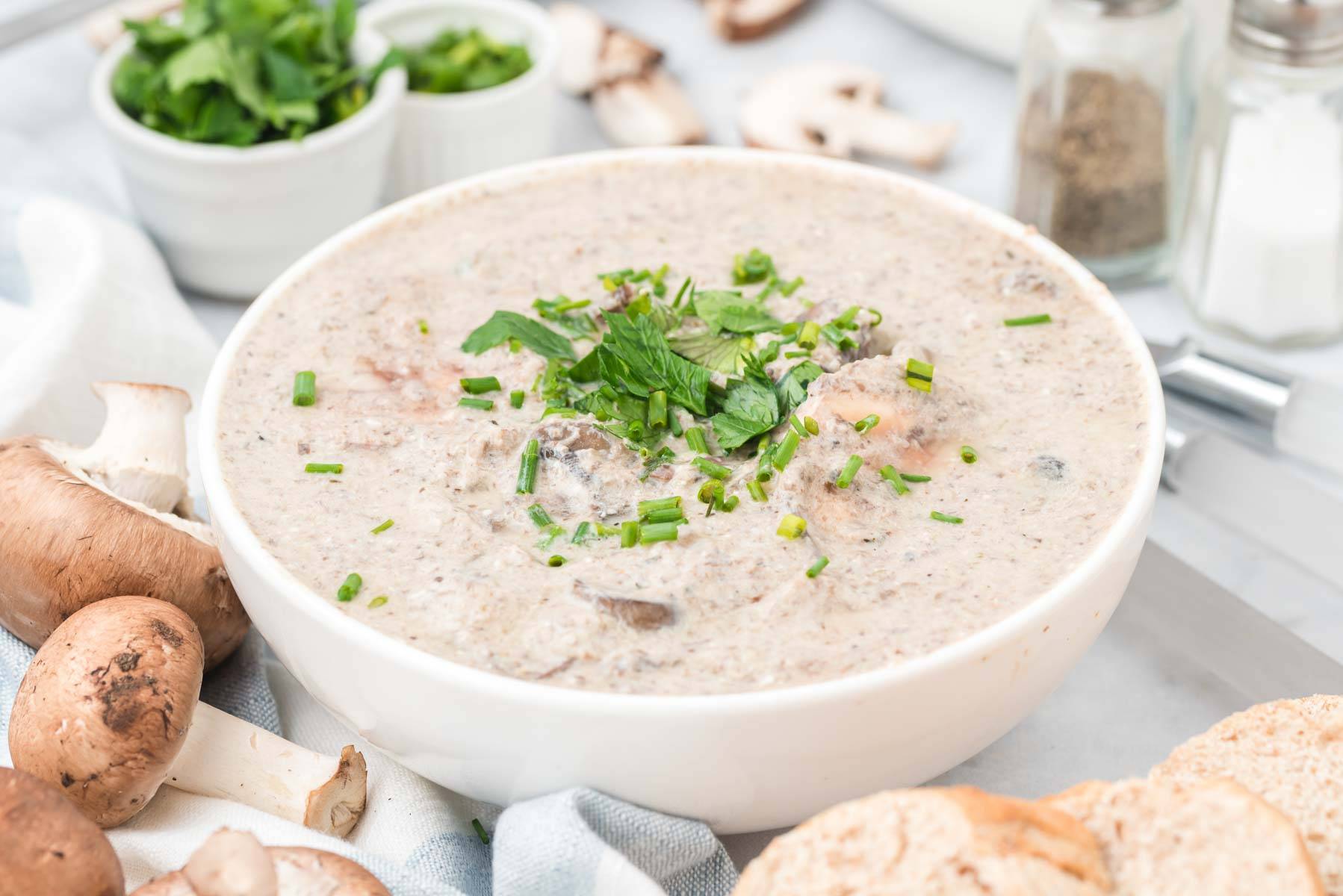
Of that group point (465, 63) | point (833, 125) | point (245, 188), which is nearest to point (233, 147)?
point (245, 188)

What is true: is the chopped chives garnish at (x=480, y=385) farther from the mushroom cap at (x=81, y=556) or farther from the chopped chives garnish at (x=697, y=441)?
the mushroom cap at (x=81, y=556)

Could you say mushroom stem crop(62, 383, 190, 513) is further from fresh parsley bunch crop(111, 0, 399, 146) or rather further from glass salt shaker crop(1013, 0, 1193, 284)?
glass salt shaker crop(1013, 0, 1193, 284)

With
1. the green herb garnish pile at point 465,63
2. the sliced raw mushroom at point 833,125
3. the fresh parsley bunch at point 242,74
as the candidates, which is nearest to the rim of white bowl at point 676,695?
the fresh parsley bunch at point 242,74

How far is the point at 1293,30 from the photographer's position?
288 centimetres

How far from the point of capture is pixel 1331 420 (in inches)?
109

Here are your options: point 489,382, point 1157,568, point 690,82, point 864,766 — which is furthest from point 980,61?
point 864,766

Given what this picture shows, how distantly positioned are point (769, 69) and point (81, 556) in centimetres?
292

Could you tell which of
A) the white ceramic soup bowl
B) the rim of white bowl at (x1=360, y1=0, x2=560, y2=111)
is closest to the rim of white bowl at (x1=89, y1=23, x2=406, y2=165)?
the rim of white bowl at (x1=360, y1=0, x2=560, y2=111)

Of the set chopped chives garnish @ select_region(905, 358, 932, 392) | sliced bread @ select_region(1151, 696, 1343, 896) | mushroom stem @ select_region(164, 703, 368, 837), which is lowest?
mushroom stem @ select_region(164, 703, 368, 837)

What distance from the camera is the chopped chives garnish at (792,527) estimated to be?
72.7 inches

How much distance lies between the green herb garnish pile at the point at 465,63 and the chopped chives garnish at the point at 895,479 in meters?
2.08

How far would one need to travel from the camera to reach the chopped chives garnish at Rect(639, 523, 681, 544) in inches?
72.9

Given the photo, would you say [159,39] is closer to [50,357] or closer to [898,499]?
[50,357]

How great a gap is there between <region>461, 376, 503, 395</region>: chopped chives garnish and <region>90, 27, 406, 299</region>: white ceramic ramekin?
128 cm
